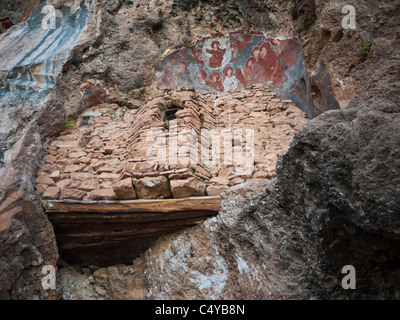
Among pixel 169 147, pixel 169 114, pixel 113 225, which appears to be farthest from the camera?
pixel 169 114

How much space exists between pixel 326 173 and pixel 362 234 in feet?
1.25

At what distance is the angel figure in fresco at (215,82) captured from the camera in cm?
548

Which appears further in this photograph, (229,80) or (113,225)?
(229,80)

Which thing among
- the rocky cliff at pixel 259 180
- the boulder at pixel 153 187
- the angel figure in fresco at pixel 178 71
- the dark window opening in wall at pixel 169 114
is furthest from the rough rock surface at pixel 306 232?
the angel figure in fresco at pixel 178 71

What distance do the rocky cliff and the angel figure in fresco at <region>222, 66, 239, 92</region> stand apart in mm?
1197

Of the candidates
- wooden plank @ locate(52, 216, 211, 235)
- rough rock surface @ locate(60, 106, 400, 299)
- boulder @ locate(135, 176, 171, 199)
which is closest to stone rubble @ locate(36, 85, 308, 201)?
boulder @ locate(135, 176, 171, 199)

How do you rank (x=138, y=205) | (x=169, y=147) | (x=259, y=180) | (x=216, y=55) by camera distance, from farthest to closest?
1. (x=216, y=55)
2. (x=169, y=147)
3. (x=138, y=205)
4. (x=259, y=180)

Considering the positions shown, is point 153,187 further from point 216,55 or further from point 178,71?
point 216,55

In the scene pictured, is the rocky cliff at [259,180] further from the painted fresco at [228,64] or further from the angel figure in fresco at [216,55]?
the angel figure in fresco at [216,55]

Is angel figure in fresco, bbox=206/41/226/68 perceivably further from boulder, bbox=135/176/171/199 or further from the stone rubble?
boulder, bbox=135/176/171/199

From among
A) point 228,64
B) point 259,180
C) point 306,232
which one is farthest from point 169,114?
point 306,232

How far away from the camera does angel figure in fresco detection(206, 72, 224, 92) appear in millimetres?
5477

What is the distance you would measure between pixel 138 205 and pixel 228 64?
3.66 m

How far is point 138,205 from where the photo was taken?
282 cm
